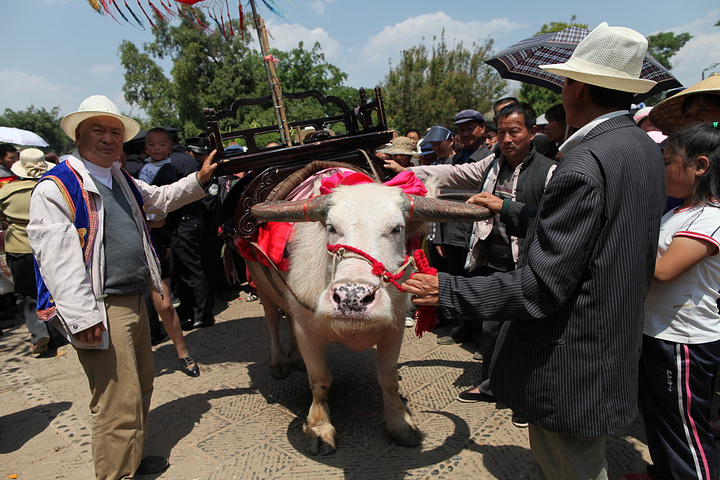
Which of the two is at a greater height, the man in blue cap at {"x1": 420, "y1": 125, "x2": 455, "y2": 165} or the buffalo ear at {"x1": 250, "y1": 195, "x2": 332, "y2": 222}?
the man in blue cap at {"x1": 420, "y1": 125, "x2": 455, "y2": 165}

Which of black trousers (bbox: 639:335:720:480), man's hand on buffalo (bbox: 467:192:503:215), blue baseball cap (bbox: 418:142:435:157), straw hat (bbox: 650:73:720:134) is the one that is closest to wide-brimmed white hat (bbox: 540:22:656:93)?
man's hand on buffalo (bbox: 467:192:503:215)

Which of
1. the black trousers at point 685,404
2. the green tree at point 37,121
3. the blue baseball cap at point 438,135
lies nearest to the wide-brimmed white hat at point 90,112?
the black trousers at point 685,404

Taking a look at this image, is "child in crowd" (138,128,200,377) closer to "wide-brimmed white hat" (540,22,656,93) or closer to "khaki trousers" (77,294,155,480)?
"khaki trousers" (77,294,155,480)

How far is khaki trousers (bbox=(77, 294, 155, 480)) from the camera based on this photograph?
2.69 m

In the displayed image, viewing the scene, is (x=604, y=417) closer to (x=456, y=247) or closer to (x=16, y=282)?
(x=456, y=247)

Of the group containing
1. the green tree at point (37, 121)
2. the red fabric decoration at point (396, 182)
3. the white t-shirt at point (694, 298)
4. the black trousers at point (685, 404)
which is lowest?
the black trousers at point (685, 404)

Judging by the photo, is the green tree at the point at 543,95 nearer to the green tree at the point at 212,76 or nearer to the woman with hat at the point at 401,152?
the green tree at the point at 212,76

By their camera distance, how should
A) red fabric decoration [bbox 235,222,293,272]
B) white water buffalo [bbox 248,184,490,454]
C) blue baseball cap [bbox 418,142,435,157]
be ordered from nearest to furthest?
white water buffalo [bbox 248,184,490,454], red fabric decoration [bbox 235,222,293,272], blue baseball cap [bbox 418,142,435,157]

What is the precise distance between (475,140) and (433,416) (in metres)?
3.52

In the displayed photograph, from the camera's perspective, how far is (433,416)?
352 centimetres

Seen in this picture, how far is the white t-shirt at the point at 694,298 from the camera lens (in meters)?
2.25

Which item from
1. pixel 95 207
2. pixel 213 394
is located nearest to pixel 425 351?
pixel 213 394

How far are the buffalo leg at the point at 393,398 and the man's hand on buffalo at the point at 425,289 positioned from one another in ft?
4.56

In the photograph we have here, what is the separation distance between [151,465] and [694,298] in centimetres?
363
